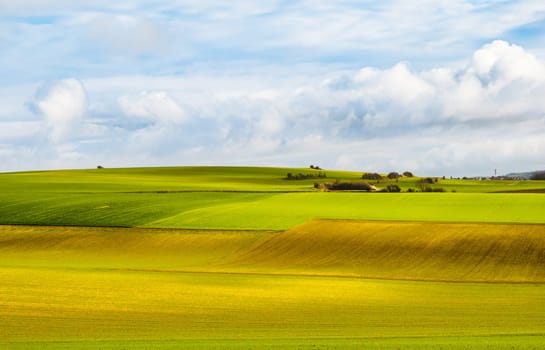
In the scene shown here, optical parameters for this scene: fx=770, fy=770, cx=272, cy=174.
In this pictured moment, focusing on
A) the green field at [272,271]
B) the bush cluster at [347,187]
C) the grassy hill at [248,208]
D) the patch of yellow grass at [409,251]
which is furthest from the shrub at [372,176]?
the patch of yellow grass at [409,251]

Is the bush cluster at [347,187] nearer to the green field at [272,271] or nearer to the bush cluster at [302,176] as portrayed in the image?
the green field at [272,271]

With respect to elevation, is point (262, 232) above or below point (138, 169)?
below

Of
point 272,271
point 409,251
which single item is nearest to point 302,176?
point 409,251

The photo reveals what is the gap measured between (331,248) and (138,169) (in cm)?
11058

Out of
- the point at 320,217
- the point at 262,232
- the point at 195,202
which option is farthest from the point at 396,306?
the point at 195,202

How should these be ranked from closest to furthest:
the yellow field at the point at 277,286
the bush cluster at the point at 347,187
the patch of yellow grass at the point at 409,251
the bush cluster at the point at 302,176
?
the yellow field at the point at 277,286, the patch of yellow grass at the point at 409,251, the bush cluster at the point at 347,187, the bush cluster at the point at 302,176

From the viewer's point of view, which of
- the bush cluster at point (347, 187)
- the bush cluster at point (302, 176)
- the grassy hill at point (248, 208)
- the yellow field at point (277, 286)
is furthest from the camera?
the bush cluster at point (302, 176)

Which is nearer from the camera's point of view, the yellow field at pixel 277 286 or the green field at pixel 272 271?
the yellow field at pixel 277 286

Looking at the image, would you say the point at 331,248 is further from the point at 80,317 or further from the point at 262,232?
the point at 80,317

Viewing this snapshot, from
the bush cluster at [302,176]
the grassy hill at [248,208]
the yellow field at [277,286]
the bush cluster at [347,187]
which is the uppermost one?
the bush cluster at [302,176]

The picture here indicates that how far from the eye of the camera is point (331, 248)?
4772 centimetres

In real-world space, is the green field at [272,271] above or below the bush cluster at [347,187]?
below

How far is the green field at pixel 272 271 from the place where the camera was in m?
23.2

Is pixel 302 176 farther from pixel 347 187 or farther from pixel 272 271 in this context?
pixel 272 271
